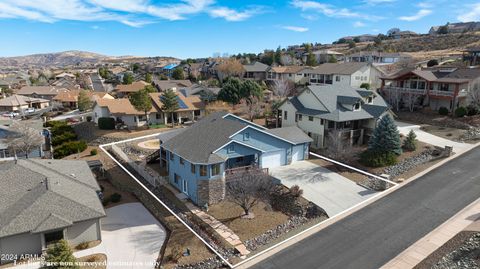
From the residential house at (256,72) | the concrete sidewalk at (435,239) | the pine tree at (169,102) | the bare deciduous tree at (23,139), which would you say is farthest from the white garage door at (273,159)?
the residential house at (256,72)

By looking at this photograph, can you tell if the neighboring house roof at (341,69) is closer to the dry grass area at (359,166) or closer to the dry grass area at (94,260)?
the dry grass area at (359,166)

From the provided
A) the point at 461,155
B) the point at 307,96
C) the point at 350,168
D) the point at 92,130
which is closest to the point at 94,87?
the point at 92,130

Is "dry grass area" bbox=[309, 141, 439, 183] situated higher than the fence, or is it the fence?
"dry grass area" bbox=[309, 141, 439, 183]

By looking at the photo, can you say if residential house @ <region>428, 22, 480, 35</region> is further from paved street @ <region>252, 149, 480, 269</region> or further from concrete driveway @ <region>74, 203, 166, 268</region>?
concrete driveway @ <region>74, 203, 166, 268</region>

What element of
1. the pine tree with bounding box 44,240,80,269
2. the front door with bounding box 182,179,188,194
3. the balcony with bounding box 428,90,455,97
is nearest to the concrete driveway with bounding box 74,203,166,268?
the pine tree with bounding box 44,240,80,269

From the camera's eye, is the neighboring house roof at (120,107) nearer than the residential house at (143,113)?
Yes

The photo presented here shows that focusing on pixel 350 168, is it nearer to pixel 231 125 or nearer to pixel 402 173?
pixel 402 173
